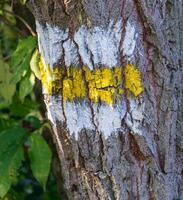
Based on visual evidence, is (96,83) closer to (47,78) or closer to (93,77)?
(93,77)

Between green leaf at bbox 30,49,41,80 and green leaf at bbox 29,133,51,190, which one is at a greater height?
green leaf at bbox 30,49,41,80

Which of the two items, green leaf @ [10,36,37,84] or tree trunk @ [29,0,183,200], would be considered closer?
tree trunk @ [29,0,183,200]

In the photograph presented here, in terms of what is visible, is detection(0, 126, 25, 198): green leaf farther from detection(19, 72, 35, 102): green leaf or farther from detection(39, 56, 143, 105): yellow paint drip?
detection(39, 56, 143, 105): yellow paint drip

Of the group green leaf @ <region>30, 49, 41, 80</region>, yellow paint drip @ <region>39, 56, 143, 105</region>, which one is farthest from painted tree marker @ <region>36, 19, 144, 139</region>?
green leaf @ <region>30, 49, 41, 80</region>

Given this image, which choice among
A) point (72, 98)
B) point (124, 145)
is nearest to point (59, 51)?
point (72, 98)

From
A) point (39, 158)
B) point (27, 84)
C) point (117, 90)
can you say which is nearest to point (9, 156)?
point (39, 158)

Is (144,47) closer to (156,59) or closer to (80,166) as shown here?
(156,59)
